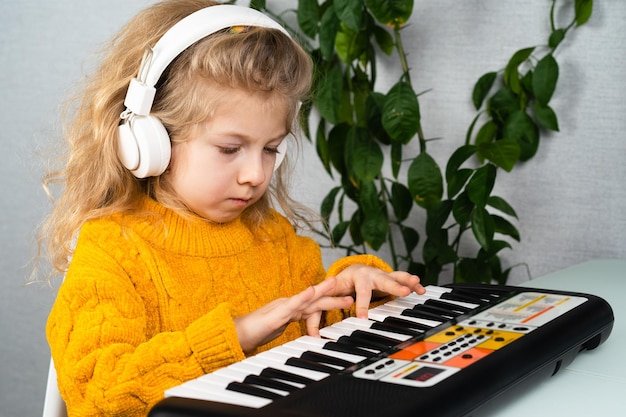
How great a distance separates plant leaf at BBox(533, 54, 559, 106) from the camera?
168 cm

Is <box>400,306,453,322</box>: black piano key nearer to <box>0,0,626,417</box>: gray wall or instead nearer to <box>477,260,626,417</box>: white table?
<box>477,260,626,417</box>: white table

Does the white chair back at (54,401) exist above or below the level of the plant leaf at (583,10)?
below

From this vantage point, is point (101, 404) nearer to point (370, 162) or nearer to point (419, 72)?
point (370, 162)

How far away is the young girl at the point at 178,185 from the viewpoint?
3.40 feet

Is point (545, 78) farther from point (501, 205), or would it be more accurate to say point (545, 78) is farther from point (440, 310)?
point (440, 310)

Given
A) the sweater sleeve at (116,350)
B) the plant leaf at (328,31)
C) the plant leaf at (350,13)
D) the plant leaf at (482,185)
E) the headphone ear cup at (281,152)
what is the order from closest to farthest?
the sweater sleeve at (116,350) < the headphone ear cup at (281,152) < the plant leaf at (482,185) < the plant leaf at (350,13) < the plant leaf at (328,31)

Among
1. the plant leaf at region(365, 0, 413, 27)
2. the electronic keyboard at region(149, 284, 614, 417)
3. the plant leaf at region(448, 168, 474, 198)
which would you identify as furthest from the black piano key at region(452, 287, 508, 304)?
the plant leaf at region(365, 0, 413, 27)

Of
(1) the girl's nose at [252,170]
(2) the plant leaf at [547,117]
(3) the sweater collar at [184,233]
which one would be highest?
(2) the plant leaf at [547,117]

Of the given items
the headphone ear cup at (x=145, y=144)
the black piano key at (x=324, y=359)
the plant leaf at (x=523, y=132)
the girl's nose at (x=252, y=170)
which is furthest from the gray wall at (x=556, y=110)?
the black piano key at (x=324, y=359)

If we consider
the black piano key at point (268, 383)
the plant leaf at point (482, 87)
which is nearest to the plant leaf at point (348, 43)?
the plant leaf at point (482, 87)

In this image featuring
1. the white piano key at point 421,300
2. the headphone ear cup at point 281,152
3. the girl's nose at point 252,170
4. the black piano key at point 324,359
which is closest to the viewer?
the black piano key at point 324,359

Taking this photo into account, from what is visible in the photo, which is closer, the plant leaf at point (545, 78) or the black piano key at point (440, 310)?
the black piano key at point (440, 310)

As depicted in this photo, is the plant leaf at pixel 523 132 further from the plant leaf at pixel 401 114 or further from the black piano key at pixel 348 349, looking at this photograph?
the black piano key at pixel 348 349

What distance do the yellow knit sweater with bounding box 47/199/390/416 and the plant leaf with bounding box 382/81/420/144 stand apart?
0.44 metres
